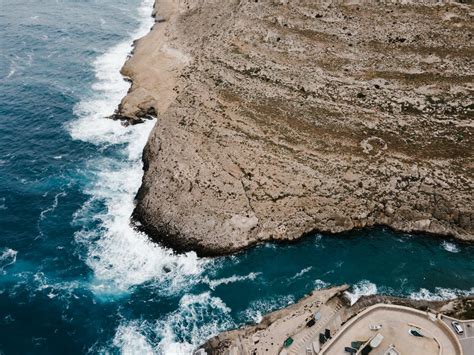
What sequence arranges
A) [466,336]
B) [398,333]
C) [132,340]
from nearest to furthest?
[398,333]
[466,336]
[132,340]

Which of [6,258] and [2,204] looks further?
[2,204]

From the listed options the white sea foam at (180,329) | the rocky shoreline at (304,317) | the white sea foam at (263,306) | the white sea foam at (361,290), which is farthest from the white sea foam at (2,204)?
the white sea foam at (361,290)

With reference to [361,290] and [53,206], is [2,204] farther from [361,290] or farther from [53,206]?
[361,290]

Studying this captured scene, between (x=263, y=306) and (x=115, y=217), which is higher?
(x=263, y=306)

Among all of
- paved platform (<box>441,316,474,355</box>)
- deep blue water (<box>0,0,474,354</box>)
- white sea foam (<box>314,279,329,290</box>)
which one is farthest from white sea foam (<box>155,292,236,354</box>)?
paved platform (<box>441,316,474,355</box>)

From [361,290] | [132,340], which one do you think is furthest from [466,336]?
[132,340]

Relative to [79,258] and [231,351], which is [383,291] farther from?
[79,258]
